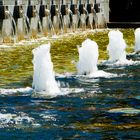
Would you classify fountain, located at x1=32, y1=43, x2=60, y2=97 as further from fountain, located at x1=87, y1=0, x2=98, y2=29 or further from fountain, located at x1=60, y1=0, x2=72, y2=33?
fountain, located at x1=87, y1=0, x2=98, y2=29

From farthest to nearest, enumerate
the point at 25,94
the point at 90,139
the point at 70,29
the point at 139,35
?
1. the point at 70,29
2. the point at 139,35
3. the point at 25,94
4. the point at 90,139

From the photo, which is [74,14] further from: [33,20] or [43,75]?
[43,75]

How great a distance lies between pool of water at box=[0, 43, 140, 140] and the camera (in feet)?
44.2

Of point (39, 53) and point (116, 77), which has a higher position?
point (39, 53)

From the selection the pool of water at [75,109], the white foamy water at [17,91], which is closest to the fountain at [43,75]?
the white foamy water at [17,91]

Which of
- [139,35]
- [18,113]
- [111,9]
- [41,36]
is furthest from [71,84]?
[111,9]

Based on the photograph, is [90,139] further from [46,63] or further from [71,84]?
[71,84]

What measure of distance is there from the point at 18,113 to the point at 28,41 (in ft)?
93.0

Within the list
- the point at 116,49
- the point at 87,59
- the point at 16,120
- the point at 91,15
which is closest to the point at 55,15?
the point at 91,15

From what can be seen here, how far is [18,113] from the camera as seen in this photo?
51.0ft

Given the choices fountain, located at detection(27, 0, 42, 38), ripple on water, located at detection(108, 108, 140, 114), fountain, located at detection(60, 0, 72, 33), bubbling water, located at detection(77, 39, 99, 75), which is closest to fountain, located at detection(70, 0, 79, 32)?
fountain, located at detection(60, 0, 72, 33)

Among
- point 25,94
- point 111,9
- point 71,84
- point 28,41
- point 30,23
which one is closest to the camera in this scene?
point 25,94

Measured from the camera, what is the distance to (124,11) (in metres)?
75.6

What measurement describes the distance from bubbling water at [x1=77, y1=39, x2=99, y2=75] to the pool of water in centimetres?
46
